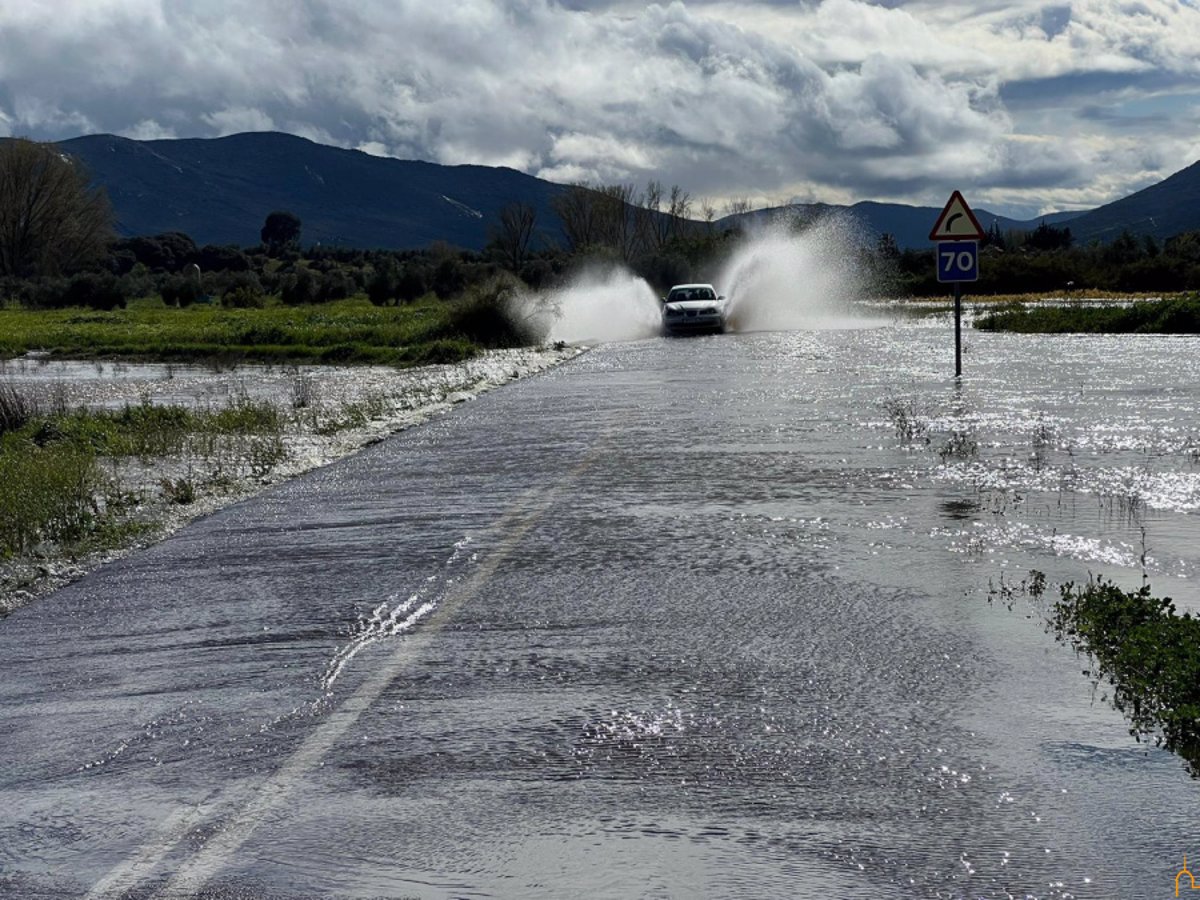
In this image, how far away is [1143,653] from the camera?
7258 millimetres

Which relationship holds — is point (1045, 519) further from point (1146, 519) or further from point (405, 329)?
point (405, 329)

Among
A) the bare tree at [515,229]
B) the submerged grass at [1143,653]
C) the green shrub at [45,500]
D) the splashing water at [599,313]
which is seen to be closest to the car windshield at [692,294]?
the splashing water at [599,313]

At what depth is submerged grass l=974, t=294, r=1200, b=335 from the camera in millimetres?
45312

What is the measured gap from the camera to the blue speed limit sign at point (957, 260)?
26.3 metres

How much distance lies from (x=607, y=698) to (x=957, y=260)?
20.6 metres

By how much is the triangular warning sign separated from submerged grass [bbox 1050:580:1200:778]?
57.8 ft

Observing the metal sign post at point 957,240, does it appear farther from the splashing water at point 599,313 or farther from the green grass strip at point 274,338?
the splashing water at point 599,313

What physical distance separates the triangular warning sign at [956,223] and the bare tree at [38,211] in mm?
103027

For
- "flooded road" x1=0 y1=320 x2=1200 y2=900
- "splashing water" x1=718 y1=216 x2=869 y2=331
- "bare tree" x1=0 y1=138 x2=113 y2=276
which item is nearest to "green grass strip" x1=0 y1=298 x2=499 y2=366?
"splashing water" x1=718 y1=216 x2=869 y2=331

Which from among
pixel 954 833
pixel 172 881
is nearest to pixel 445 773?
pixel 172 881

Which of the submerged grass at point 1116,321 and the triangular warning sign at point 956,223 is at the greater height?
the triangular warning sign at point 956,223

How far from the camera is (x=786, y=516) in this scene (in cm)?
1236
